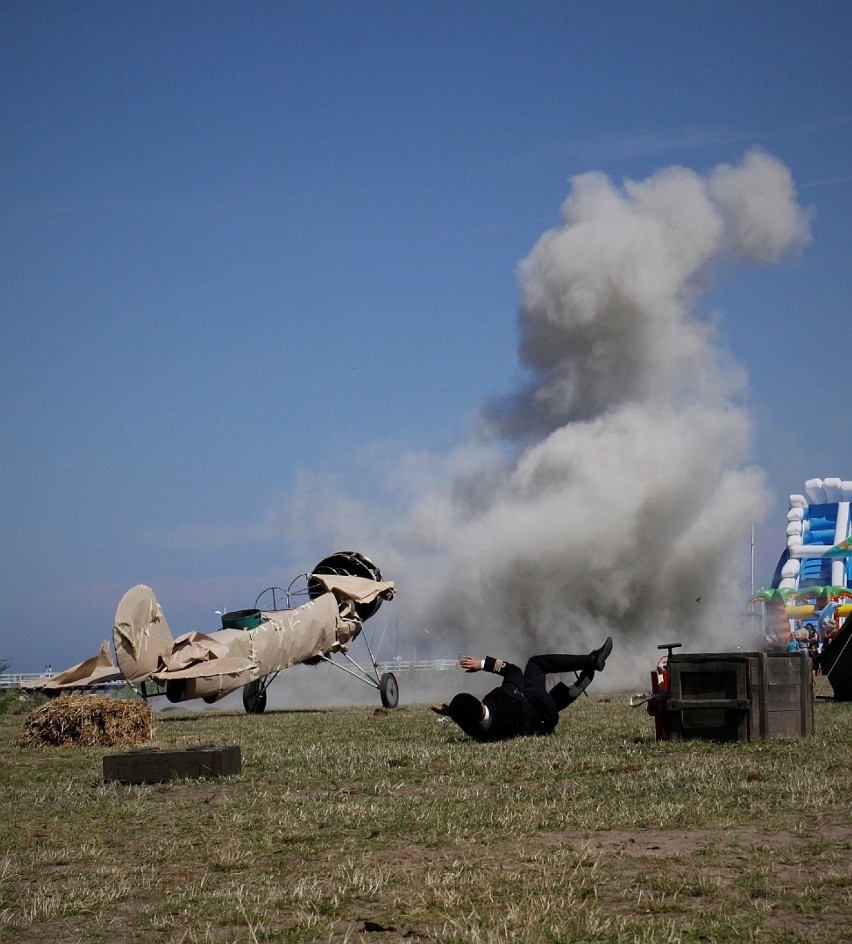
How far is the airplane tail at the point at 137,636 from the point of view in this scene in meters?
21.9

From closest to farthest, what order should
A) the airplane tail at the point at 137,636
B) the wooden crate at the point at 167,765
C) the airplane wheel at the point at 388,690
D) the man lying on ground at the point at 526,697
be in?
the wooden crate at the point at 167,765 → the man lying on ground at the point at 526,697 → the airplane tail at the point at 137,636 → the airplane wheel at the point at 388,690

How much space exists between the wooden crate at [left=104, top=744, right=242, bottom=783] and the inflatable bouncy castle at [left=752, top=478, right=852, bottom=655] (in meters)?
49.8

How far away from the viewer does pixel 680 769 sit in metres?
11.3

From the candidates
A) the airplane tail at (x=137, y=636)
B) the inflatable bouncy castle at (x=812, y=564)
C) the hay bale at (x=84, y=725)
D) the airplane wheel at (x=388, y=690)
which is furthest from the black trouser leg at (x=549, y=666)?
the inflatable bouncy castle at (x=812, y=564)

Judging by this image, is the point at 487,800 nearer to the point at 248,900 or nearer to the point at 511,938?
the point at 248,900

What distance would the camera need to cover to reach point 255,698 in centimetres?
2630

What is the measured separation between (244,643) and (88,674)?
597 centimetres

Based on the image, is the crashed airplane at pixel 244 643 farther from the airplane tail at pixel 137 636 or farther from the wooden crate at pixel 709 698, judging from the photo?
the wooden crate at pixel 709 698

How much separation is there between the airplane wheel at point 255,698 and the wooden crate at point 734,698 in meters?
13.6

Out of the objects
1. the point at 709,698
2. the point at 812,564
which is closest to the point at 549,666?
the point at 709,698

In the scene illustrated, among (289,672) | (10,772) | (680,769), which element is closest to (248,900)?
(680,769)

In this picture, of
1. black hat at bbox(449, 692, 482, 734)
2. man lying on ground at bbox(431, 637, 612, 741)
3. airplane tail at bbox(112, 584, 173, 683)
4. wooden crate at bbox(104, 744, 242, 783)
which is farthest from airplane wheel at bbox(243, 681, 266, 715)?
wooden crate at bbox(104, 744, 242, 783)

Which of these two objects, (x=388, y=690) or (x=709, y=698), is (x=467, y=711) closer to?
(x=709, y=698)

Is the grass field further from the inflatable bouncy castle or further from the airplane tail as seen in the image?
the inflatable bouncy castle
